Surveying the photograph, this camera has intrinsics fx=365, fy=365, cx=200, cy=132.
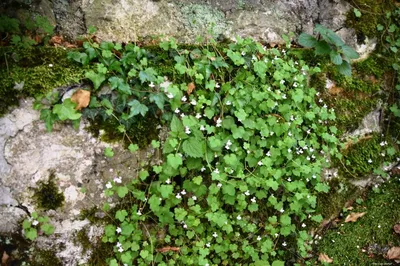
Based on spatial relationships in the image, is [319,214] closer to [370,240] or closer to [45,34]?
[370,240]

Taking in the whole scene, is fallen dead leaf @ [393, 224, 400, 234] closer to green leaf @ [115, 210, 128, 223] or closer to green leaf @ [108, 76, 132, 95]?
green leaf @ [115, 210, 128, 223]

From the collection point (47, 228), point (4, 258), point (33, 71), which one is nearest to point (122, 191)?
point (47, 228)

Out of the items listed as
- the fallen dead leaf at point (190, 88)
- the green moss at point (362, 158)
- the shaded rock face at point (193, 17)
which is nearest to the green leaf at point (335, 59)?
the shaded rock face at point (193, 17)

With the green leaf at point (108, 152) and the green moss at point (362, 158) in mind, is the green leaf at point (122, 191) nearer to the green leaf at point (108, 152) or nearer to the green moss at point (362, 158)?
the green leaf at point (108, 152)

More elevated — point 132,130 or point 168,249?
point 132,130

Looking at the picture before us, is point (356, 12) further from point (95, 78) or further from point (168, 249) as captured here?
point (168, 249)

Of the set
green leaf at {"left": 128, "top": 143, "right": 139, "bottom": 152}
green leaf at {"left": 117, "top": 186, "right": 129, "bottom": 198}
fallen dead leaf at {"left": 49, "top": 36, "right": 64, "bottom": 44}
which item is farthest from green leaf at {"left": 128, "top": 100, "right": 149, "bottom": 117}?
fallen dead leaf at {"left": 49, "top": 36, "right": 64, "bottom": 44}

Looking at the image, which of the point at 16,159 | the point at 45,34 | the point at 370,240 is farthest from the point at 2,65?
the point at 370,240
